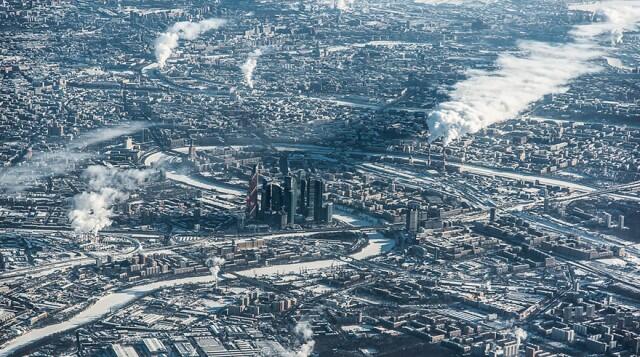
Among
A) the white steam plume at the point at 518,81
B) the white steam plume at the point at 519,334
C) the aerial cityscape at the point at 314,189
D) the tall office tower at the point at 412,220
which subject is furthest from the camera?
the white steam plume at the point at 518,81

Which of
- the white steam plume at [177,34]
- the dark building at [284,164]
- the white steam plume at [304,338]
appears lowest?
the white steam plume at [177,34]

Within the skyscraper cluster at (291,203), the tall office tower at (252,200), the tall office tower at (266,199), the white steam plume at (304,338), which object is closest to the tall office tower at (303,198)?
the skyscraper cluster at (291,203)

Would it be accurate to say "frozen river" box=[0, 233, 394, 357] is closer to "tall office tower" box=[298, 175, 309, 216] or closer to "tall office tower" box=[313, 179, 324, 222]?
"tall office tower" box=[313, 179, 324, 222]

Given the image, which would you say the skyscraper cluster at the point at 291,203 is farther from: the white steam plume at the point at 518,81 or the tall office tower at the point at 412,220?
the white steam plume at the point at 518,81

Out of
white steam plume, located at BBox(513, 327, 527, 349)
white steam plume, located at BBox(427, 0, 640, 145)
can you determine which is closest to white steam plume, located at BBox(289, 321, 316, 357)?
white steam plume, located at BBox(513, 327, 527, 349)

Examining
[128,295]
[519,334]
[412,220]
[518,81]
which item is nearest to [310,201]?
[412,220]

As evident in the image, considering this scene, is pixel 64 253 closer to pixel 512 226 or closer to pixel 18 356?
pixel 18 356

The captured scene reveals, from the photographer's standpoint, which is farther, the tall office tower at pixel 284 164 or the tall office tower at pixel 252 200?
the tall office tower at pixel 284 164

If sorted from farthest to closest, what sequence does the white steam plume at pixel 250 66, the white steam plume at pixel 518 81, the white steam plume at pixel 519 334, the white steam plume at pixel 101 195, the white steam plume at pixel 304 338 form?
1. the white steam plume at pixel 250 66
2. the white steam plume at pixel 518 81
3. the white steam plume at pixel 101 195
4. the white steam plume at pixel 519 334
5. the white steam plume at pixel 304 338
